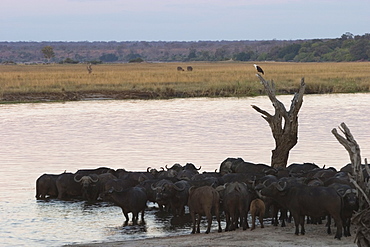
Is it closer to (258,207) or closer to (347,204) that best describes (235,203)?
(258,207)

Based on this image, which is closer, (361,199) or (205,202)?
(361,199)

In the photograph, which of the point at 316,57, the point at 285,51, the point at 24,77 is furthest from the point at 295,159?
the point at 285,51

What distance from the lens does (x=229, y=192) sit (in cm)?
1231

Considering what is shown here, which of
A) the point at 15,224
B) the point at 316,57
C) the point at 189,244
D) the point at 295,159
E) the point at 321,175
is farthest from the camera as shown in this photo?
the point at 316,57

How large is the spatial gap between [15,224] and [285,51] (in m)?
124

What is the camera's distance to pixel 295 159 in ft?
69.4

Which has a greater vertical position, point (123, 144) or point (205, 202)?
point (205, 202)

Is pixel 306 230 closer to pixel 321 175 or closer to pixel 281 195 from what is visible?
pixel 281 195

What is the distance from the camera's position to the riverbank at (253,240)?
10805 mm

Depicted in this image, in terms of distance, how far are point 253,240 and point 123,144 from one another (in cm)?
1431

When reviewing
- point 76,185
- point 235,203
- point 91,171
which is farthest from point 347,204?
point 91,171

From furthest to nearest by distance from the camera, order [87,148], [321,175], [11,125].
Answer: [11,125], [87,148], [321,175]

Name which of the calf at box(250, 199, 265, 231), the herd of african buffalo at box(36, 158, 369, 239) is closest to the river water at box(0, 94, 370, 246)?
the herd of african buffalo at box(36, 158, 369, 239)

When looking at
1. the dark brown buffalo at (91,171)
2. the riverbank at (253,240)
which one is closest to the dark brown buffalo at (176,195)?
the riverbank at (253,240)
